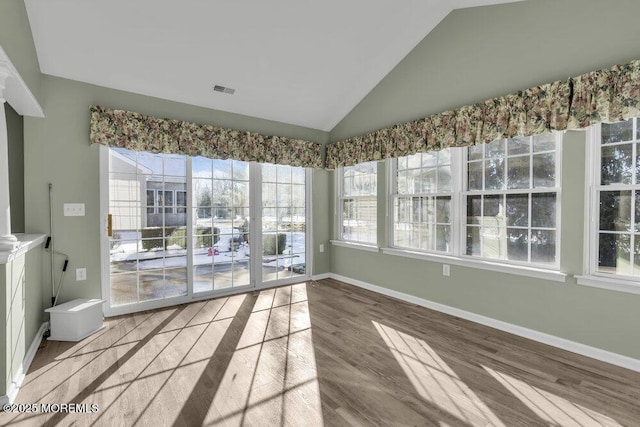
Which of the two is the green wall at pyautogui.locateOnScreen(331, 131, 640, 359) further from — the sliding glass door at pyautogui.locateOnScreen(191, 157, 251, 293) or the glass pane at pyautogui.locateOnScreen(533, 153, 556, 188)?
the sliding glass door at pyautogui.locateOnScreen(191, 157, 251, 293)

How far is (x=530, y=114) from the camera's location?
9.38ft

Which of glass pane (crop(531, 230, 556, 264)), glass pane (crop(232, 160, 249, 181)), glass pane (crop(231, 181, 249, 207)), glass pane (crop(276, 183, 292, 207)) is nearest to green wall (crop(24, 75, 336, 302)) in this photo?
glass pane (crop(232, 160, 249, 181))

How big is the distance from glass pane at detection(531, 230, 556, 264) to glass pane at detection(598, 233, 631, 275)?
0.34m

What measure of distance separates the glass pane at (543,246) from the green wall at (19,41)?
4.45 m

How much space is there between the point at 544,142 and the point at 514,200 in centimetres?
61

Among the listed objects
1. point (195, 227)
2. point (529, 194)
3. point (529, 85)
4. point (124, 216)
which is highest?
point (529, 85)

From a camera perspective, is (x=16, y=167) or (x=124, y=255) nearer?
(x=16, y=167)

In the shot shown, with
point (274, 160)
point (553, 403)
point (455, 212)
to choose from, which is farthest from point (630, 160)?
point (274, 160)

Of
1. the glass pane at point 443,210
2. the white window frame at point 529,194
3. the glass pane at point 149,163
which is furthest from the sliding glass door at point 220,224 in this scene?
the white window frame at point 529,194

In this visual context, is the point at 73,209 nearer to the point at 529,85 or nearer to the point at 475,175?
the point at 475,175

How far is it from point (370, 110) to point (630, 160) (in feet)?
9.66

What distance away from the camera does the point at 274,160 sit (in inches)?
183

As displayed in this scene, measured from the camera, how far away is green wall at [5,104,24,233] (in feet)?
9.29

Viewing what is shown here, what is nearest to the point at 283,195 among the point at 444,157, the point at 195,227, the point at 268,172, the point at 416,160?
the point at 268,172
